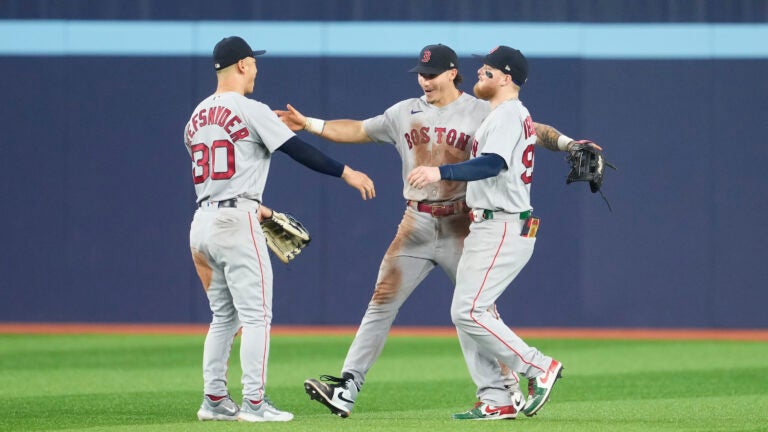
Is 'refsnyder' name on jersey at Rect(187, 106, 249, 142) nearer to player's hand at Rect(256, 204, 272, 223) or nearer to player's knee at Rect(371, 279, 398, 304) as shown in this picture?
player's hand at Rect(256, 204, 272, 223)

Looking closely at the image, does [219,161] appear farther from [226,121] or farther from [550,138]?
[550,138]

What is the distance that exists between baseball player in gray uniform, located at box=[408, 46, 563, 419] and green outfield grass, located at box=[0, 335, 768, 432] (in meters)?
0.26

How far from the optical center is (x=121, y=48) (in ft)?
47.3

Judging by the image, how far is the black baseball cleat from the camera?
22.2 ft

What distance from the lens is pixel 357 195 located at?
46.9 ft

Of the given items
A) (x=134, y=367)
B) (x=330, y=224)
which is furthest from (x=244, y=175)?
(x=330, y=224)

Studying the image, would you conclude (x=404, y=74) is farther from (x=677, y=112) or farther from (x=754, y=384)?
(x=754, y=384)

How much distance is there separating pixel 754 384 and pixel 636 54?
19.6ft

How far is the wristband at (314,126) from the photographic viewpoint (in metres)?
7.46

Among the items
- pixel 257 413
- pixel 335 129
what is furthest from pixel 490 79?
pixel 257 413

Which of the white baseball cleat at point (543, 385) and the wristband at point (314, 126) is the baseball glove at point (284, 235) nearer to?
the wristband at point (314, 126)

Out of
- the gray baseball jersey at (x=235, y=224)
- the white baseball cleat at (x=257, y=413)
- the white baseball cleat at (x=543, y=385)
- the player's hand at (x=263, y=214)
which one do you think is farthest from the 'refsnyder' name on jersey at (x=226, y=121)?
the white baseball cleat at (x=543, y=385)

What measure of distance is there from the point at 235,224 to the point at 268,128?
52 centimetres

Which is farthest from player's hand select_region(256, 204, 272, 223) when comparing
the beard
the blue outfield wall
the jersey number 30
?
the blue outfield wall
